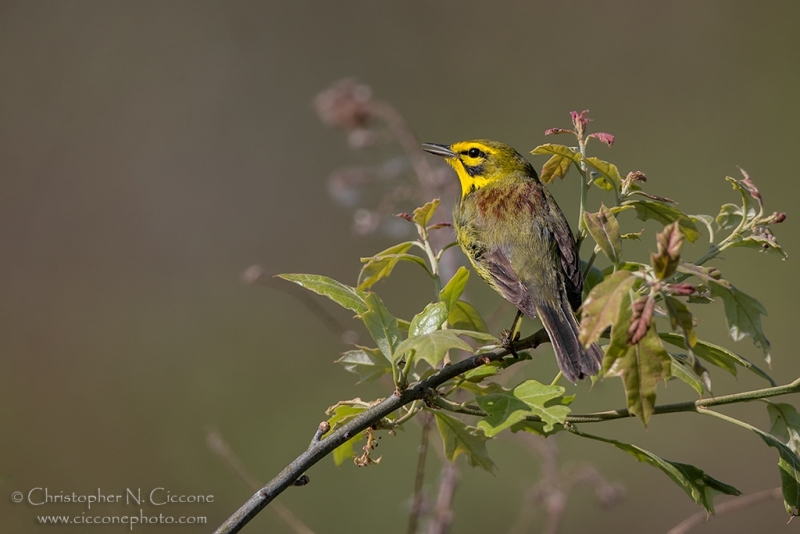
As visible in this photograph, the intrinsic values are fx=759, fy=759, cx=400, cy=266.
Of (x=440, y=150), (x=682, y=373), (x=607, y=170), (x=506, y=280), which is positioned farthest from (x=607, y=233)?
(x=440, y=150)

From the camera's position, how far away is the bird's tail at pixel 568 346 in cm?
131

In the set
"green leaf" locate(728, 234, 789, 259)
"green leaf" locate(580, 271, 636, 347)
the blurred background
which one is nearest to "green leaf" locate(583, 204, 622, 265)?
"green leaf" locate(580, 271, 636, 347)

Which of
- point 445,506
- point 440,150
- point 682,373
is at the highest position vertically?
point 440,150

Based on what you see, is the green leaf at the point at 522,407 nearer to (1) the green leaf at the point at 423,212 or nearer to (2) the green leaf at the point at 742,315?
(2) the green leaf at the point at 742,315

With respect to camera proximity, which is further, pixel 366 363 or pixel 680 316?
pixel 366 363

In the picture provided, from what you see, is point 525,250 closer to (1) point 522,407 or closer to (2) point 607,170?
(2) point 607,170

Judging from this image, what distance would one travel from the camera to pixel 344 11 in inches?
295

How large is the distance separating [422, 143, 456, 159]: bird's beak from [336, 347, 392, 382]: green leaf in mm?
1165

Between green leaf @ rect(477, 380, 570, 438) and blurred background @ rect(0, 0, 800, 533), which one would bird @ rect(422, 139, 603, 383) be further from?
blurred background @ rect(0, 0, 800, 533)

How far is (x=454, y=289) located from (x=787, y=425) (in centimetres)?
53

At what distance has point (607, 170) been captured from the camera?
1.16m

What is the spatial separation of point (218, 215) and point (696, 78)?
4.78 m

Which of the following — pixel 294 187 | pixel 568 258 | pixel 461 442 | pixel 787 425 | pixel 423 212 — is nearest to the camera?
pixel 787 425

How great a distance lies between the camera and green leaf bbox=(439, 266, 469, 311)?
119 cm
